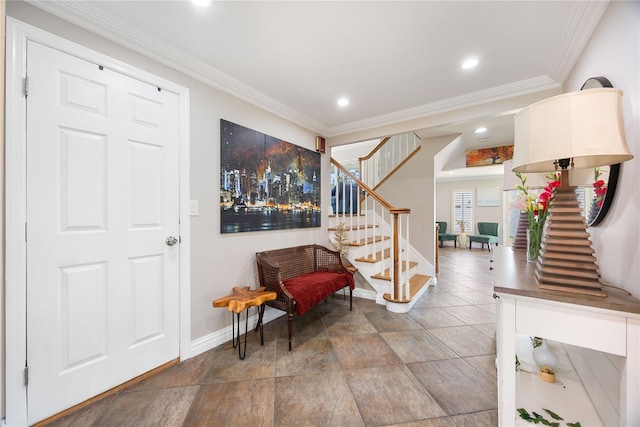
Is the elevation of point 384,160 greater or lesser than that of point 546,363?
greater

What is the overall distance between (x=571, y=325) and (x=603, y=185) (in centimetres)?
85

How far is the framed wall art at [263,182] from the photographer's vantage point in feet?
7.36

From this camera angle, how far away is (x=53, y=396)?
54.3 inches

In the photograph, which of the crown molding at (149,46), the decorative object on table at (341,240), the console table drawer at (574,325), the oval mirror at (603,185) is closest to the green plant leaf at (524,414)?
the console table drawer at (574,325)

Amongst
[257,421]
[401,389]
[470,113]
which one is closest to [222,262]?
[257,421]

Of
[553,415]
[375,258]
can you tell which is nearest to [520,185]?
[553,415]

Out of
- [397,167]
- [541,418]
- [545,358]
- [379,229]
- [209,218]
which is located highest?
[397,167]

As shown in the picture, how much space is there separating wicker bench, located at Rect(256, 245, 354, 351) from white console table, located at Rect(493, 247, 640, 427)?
147 centimetres

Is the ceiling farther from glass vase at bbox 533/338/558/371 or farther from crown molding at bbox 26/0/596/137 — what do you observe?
glass vase at bbox 533/338/558/371

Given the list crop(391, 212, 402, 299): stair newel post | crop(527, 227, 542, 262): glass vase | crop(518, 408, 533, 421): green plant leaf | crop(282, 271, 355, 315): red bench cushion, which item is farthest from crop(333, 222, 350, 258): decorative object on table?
crop(518, 408, 533, 421): green plant leaf

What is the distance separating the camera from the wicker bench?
2.14 meters

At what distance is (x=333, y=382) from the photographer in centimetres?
168

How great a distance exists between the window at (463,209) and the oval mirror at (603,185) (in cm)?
767

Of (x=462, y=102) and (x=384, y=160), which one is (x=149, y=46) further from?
(x=384, y=160)
